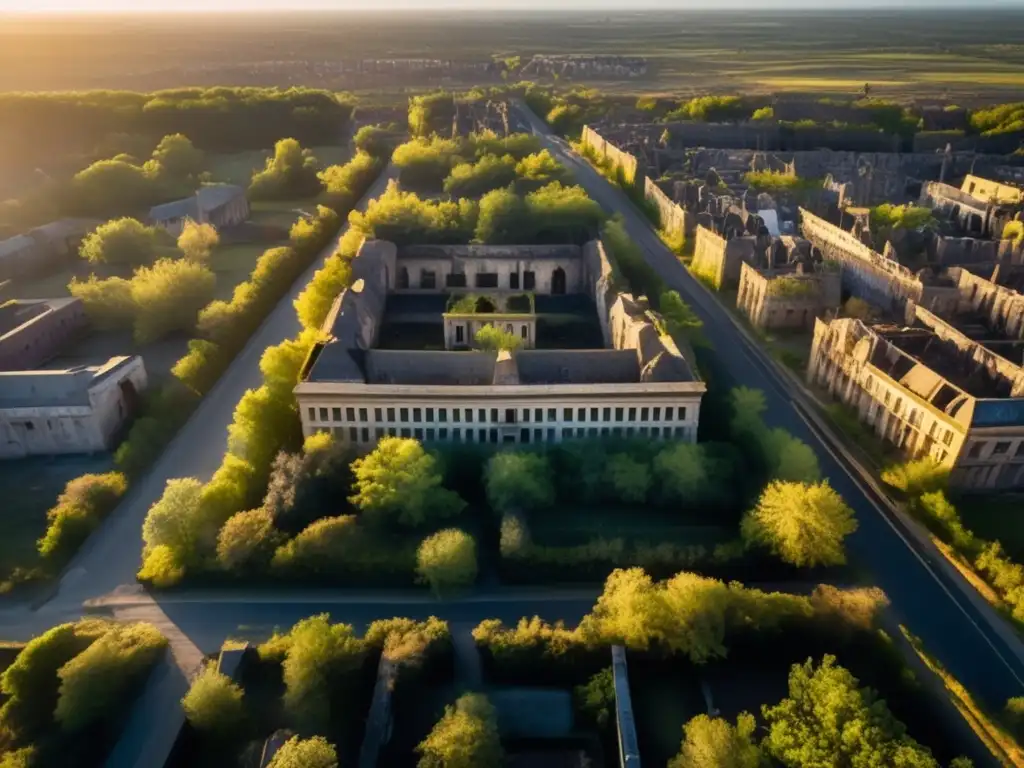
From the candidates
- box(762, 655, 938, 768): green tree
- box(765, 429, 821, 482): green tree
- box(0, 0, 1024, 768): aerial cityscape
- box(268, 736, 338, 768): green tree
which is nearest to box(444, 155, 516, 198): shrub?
box(0, 0, 1024, 768): aerial cityscape

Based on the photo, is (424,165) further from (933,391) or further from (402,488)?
(933,391)

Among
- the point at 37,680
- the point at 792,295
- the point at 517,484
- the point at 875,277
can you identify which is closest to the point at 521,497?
the point at 517,484

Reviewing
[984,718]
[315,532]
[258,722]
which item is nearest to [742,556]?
[984,718]

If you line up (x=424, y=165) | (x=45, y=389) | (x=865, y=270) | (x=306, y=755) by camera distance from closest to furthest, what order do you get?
1. (x=306, y=755)
2. (x=45, y=389)
3. (x=865, y=270)
4. (x=424, y=165)

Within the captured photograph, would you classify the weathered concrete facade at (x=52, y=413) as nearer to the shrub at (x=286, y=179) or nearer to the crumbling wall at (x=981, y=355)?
the crumbling wall at (x=981, y=355)

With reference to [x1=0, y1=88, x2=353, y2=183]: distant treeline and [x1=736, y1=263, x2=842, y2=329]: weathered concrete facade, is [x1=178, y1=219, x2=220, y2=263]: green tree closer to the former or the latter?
[x1=736, y1=263, x2=842, y2=329]: weathered concrete facade

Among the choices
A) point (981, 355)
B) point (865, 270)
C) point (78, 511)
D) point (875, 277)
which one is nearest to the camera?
point (78, 511)
